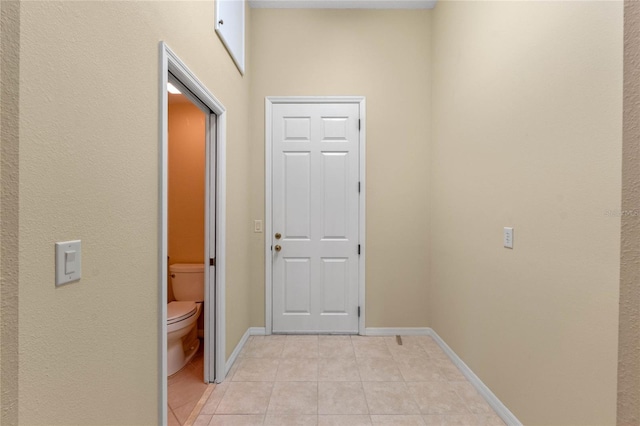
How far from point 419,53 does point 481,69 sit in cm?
104

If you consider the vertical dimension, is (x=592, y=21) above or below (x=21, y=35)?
above

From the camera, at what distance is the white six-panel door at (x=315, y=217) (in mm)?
2699

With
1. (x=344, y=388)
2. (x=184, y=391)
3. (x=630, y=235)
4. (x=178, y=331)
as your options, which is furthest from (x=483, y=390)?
(x=178, y=331)

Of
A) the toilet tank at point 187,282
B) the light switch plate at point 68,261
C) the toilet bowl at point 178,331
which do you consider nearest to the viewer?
the light switch plate at point 68,261

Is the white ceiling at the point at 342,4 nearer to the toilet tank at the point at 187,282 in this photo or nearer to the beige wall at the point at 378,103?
the beige wall at the point at 378,103

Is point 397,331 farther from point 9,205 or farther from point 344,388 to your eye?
point 9,205

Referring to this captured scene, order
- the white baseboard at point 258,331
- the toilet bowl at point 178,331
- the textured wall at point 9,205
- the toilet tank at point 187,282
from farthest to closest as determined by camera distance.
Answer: the white baseboard at point 258,331 < the toilet tank at point 187,282 < the toilet bowl at point 178,331 < the textured wall at point 9,205

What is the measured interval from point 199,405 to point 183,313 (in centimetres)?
63

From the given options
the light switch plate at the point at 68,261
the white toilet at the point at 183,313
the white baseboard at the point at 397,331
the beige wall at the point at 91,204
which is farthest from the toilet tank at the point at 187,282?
the light switch plate at the point at 68,261

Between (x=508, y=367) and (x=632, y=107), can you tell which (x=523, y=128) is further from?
(x=508, y=367)

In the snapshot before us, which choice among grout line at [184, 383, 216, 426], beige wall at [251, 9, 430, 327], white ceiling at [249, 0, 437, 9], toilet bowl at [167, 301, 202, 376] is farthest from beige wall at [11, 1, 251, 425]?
white ceiling at [249, 0, 437, 9]

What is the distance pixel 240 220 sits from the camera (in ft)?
7.81

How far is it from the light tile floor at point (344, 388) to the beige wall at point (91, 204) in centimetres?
74

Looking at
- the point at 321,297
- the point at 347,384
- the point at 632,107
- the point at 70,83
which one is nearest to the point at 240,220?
the point at 321,297
